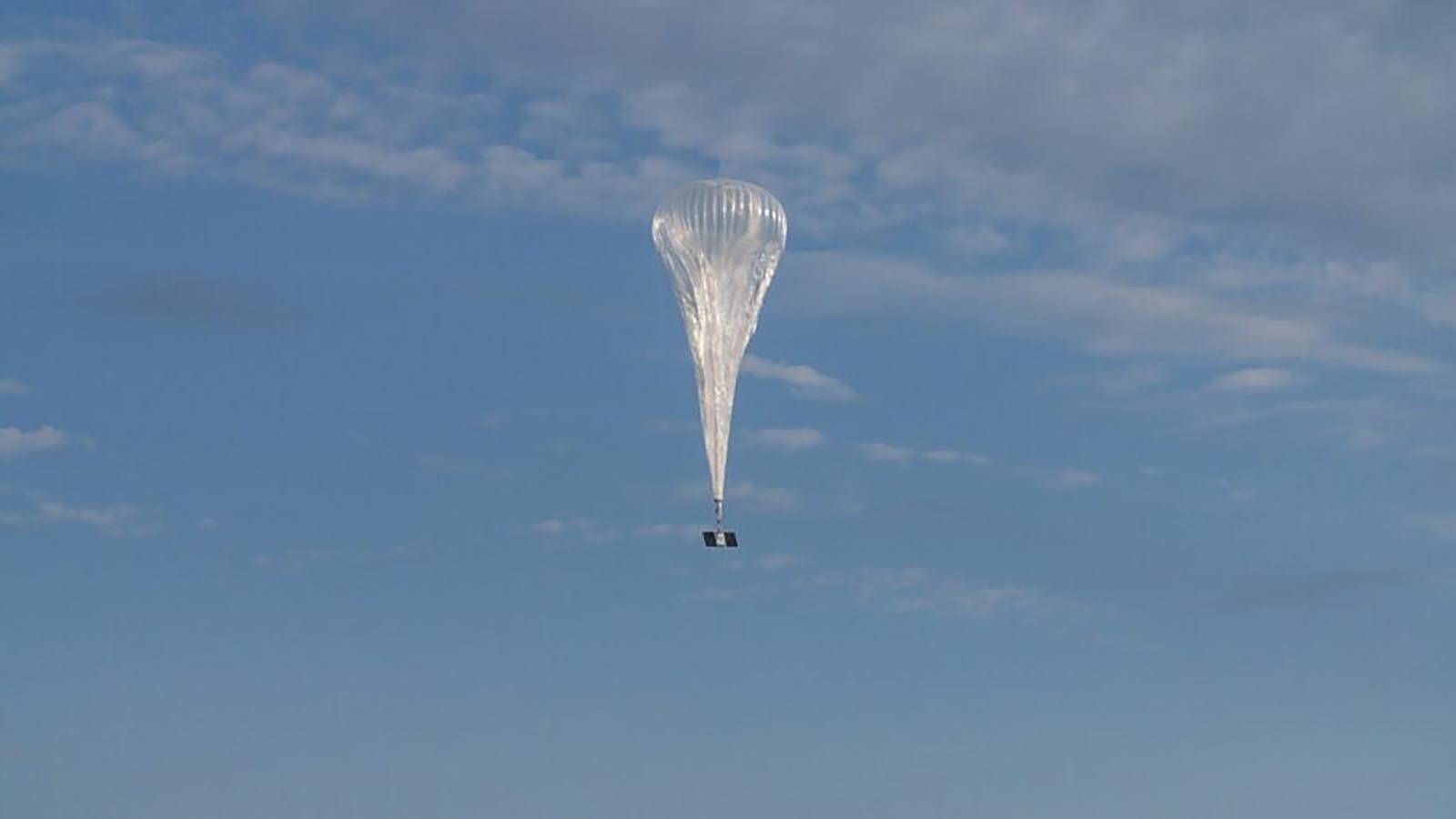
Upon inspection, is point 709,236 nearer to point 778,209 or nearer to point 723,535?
point 778,209

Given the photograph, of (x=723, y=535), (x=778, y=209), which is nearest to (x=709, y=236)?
(x=778, y=209)

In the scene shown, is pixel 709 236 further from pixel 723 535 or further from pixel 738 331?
pixel 723 535

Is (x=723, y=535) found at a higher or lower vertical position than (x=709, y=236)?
lower

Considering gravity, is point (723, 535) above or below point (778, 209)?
below

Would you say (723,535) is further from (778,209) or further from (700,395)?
(778,209)
